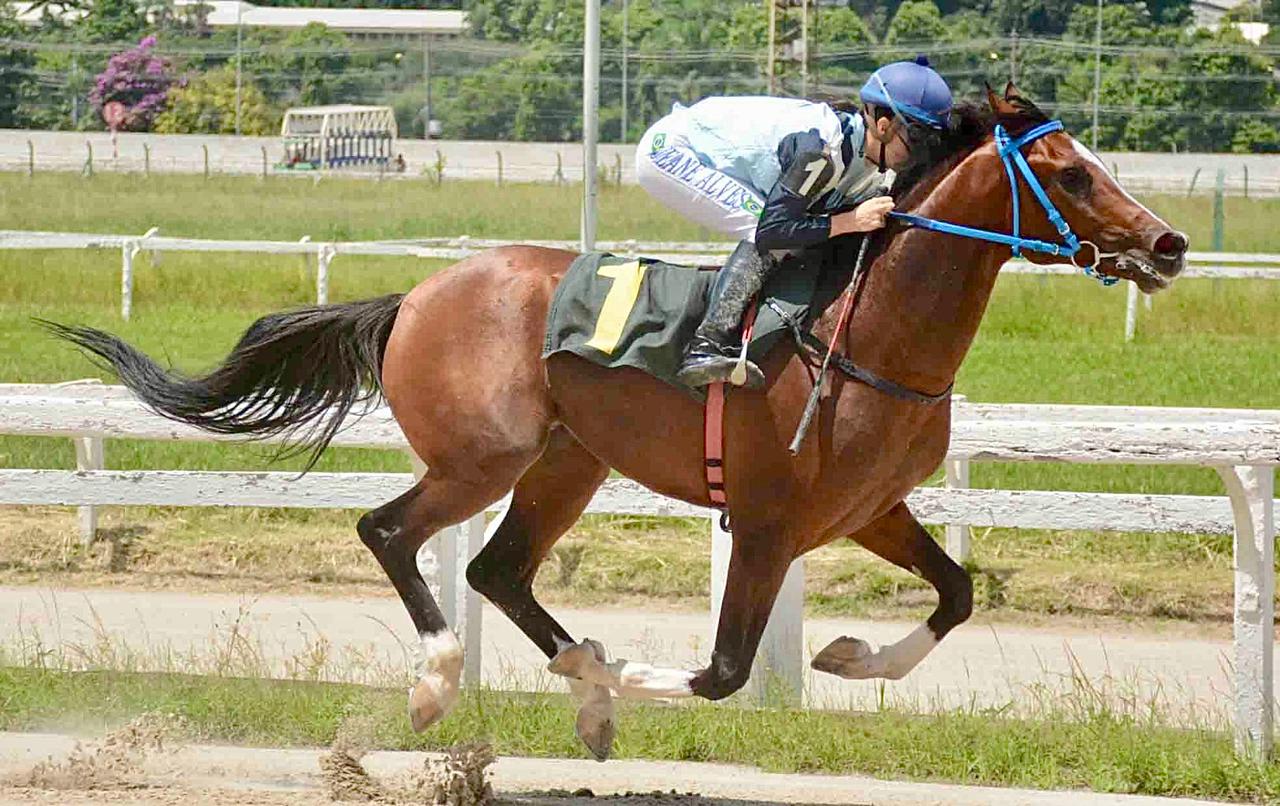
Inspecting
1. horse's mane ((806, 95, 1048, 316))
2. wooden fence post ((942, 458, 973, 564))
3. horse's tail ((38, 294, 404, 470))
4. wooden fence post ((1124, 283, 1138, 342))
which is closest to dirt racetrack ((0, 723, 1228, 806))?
horse's tail ((38, 294, 404, 470))

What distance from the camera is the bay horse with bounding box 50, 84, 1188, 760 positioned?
15.1 ft

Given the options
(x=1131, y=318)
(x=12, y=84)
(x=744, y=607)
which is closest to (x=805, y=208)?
(x=744, y=607)

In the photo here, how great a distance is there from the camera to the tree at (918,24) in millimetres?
48469

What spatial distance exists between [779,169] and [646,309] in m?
0.51

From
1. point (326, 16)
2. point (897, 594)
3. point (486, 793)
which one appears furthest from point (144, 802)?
point (326, 16)

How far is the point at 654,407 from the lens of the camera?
4.92 metres

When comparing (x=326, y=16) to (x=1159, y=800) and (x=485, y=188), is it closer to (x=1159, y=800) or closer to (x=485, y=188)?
(x=485, y=188)

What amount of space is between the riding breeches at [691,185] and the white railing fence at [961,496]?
1.16 metres

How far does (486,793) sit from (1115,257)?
2.14m

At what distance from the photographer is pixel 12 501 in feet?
21.4

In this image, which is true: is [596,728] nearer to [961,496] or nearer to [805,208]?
[805,208]

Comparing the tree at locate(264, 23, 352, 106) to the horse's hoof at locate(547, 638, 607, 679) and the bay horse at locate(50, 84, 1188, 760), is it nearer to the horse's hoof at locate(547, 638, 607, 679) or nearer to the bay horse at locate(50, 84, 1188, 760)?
the bay horse at locate(50, 84, 1188, 760)

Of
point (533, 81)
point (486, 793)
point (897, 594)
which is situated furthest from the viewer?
point (533, 81)

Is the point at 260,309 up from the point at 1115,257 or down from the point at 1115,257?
down
